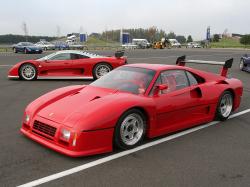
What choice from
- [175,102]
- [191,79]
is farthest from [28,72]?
[175,102]

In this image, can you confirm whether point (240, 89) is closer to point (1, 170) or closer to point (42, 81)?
point (1, 170)

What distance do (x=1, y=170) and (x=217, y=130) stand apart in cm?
366

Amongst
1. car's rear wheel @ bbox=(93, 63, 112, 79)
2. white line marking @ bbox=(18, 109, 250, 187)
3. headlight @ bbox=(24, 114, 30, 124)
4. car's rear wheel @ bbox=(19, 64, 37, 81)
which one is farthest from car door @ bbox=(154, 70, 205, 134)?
car's rear wheel @ bbox=(19, 64, 37, 81)

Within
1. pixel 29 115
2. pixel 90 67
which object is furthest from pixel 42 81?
pixel 29 115

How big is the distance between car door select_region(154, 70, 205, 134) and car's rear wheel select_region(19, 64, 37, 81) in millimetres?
7551

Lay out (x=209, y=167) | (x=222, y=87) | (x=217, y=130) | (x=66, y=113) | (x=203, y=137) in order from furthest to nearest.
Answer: (x=222, y=87) → (x=217, y=130) → (x=203, y=137) → (x=66, y=113) → (x=209, y=167)

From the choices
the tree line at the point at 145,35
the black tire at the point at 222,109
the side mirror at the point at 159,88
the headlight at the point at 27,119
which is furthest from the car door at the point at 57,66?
the tree line at the point at 145,35

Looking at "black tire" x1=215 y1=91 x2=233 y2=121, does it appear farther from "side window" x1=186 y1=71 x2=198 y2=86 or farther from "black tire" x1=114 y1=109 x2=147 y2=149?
"black tire" x1=114 y1=109 x2=147 y2=149

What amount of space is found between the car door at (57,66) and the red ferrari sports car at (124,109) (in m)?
6.61

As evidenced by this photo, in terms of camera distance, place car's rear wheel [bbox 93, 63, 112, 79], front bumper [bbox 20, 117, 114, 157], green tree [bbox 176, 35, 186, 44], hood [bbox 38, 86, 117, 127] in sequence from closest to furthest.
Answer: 1. front bumper [bbox 20, 117, 114, 157]
2. hood [bbox 38, 86, 117, 127]
3. car's rear wheel [bbox 93, 63, 112, 79]
4. green tree [bbox 176, 35, 186, 44]

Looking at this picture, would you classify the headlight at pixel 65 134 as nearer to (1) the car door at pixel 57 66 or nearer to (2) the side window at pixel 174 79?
(2) the side window at pixel 174 79

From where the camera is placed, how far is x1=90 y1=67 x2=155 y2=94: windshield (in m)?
5.23

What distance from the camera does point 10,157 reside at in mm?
4316

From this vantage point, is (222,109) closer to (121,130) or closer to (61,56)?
(121,130)
